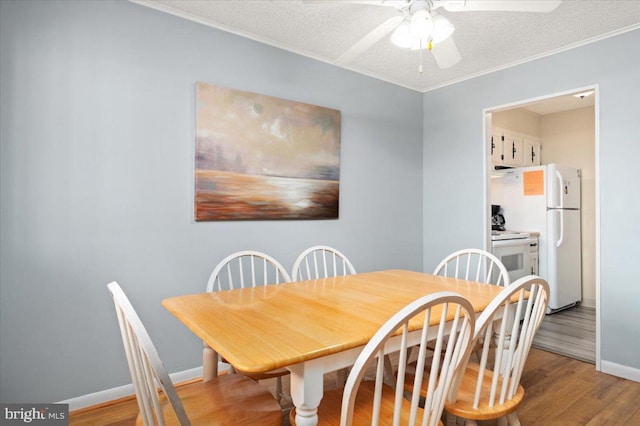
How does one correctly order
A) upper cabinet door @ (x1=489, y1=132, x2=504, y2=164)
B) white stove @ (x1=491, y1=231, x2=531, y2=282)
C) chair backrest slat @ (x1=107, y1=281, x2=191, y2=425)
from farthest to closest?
upper cabinet door @ (x1=489, y1=132, x2=504, y2=164), white stove @ (x1=491, y1=231, x2=531, y2=282), chair backrest slat @ (x1=107, y1=281, x2=191, y2=425)

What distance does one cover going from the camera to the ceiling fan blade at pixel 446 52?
77.8 inches

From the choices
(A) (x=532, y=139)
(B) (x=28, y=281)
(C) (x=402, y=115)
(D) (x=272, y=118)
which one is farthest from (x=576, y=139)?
(B) (x=28, y=281)

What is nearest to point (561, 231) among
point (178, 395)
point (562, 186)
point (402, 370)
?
point (562, 186)

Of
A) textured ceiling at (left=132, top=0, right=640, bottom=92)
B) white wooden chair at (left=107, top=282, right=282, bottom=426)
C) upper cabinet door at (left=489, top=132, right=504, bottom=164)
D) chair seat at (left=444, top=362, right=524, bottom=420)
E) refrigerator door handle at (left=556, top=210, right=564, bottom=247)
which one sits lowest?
chair seat at (left=444, top=362, right=524, bottom=420)

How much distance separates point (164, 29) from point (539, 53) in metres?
2.82

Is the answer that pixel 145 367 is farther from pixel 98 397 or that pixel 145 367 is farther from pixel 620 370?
pixel 620 370

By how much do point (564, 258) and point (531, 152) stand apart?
4.71 ft

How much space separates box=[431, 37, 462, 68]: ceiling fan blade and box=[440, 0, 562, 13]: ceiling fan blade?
0.90 ft

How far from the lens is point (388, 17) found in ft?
7.98

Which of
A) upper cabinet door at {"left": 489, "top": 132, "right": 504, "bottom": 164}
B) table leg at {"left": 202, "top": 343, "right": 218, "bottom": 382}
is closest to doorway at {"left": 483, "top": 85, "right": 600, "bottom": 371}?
upper cabinet door at {"left": 489, "top": 132, "right": 504, "bottom": 164}

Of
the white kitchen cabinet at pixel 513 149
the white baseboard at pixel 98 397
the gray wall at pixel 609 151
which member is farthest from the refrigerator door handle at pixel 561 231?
the white baseboard at pixel 98 397

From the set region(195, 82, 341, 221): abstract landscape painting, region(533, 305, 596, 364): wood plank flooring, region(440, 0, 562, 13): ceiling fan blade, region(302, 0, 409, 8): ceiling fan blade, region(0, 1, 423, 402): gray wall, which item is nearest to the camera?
region(440, 0, 562, 13): ceiling fan blade

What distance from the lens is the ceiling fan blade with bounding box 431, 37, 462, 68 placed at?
1977mm

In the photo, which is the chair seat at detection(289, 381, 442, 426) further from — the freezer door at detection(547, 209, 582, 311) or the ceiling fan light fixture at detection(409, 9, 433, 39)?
the freezer door at detection(547, 209, 582, 311)
